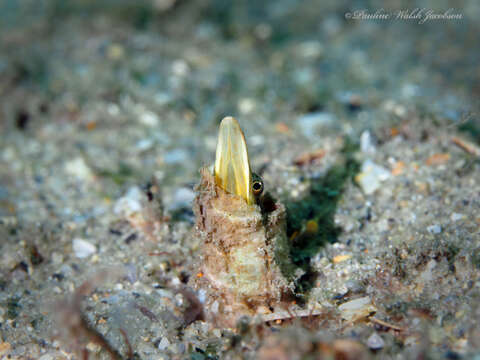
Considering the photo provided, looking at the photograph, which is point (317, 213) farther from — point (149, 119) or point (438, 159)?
point (149, 119)

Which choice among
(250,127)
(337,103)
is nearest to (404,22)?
(337,103)

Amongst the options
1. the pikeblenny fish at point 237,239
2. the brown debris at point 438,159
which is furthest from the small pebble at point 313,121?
the pikeblenny fish at point 237,239

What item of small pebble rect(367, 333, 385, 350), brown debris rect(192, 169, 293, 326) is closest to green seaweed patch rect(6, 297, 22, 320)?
brown debris rect(192, 169, 293, 326)

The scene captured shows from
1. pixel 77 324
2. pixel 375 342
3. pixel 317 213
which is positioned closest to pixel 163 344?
pixel 77 324

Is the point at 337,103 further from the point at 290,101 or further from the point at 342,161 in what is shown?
the point at 342,161

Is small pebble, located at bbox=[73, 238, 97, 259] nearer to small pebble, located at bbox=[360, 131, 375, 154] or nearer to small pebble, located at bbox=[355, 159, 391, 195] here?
small pebble, located at bbox=[355, 159, 391, 195]

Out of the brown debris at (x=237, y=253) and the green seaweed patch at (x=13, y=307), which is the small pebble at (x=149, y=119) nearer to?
the green seaweed patch at (x=13, y=307)
